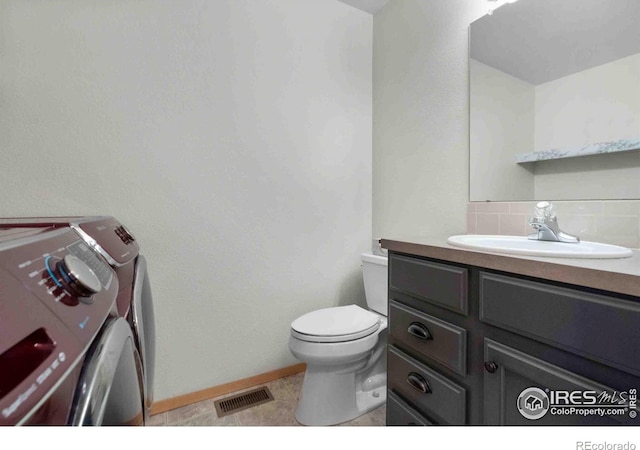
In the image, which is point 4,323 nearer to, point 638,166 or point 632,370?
point 632,370

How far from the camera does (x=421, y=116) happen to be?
173cm

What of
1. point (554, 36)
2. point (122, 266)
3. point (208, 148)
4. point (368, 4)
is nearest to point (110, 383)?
point (122, 266)

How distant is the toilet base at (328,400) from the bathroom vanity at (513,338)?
13.6 inches

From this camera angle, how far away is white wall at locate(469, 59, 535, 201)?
133 centimetres

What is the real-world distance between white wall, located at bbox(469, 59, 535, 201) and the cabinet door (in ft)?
2.68

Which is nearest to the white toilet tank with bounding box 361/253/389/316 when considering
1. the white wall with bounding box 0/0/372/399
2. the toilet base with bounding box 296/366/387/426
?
the white wall with bounding box 0/0/372/399

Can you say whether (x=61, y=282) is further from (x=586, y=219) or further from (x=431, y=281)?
(x=586, y=219)

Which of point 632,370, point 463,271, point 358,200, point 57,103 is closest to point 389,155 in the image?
point 358,200

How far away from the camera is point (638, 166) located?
1.03m

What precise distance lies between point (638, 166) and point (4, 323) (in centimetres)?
159

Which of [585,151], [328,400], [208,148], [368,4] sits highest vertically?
[368,4]

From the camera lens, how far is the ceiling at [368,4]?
6.41ft

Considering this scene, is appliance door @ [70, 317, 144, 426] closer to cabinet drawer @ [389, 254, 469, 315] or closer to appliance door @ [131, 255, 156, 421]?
appliance door @ [131, 255, 156, 421]

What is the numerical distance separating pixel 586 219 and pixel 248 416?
5.60ft
